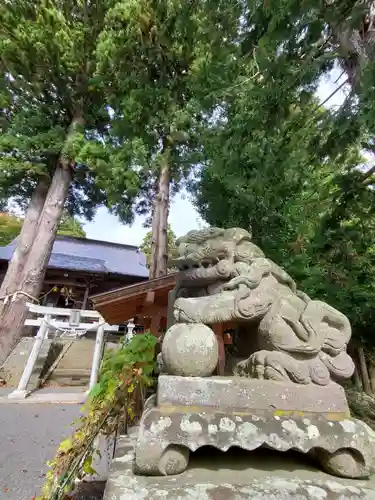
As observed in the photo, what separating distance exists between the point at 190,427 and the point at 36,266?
825 cm

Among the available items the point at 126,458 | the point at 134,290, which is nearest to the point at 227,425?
the point at 126,458

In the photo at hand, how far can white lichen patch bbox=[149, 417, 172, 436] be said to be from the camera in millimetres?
1122

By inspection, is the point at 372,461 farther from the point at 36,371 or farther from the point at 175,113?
the point at 36,371

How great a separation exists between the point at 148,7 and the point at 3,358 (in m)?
9.74

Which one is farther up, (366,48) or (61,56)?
(61,56)

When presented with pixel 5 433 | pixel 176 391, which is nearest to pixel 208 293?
pixel 176 391

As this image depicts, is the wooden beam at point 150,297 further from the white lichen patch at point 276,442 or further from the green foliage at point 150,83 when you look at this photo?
the green foliage at point 150,83

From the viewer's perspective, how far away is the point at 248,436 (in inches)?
45.4

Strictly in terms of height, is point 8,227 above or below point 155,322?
above

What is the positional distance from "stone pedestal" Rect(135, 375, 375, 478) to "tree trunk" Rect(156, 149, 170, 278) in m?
5.76

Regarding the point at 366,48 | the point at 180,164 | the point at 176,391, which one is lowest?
the point at 176,391

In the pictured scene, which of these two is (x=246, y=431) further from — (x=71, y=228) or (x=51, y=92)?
(x=71, y=228)

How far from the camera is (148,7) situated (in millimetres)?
7457

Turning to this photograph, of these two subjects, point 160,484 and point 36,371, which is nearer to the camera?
point 160,484
